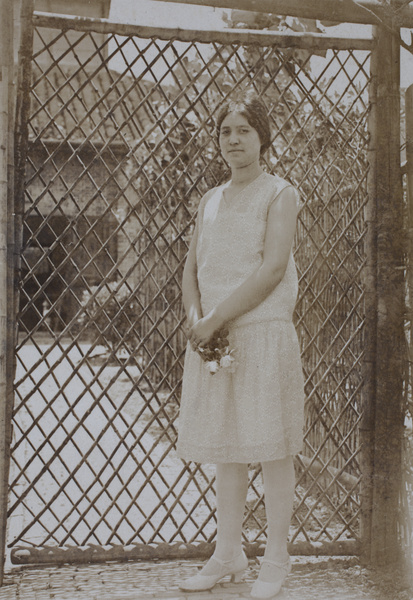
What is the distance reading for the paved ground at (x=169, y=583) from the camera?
278 cm

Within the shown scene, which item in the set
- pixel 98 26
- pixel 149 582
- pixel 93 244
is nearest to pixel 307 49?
pixel 98 26

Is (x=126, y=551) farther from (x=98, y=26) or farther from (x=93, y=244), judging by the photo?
(x=93, y=244)

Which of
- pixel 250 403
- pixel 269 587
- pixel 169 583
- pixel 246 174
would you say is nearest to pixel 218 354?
pixel 250 403

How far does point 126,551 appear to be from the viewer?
3113 mm

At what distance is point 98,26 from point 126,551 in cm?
234

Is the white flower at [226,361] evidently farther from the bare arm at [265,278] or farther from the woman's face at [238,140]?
the woman's face at [238,140]

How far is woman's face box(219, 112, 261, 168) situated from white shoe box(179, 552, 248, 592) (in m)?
1.57

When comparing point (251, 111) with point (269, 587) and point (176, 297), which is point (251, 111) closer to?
point (176, 297)

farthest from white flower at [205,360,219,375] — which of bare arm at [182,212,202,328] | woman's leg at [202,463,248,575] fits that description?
woman's leg at [202,463,248,575]

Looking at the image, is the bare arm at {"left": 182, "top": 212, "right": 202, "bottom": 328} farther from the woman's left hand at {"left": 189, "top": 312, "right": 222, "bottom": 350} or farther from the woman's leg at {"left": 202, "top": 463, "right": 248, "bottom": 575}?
the woman's leg at {"left": 202, "top": 463, "right": 248, "bottom": 575}

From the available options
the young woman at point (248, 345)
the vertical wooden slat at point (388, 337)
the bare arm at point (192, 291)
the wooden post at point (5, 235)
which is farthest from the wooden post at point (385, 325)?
the wooden post at point (5, 235)

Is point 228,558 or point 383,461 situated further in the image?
point 383,461

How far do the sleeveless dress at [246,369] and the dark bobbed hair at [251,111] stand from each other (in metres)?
0.18

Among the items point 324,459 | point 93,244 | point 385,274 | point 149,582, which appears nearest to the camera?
point 149,582
